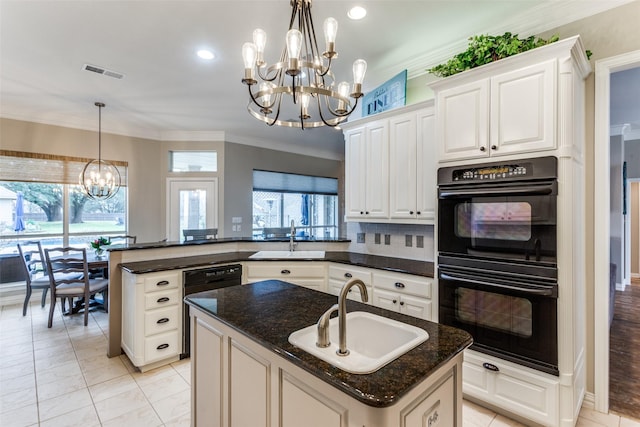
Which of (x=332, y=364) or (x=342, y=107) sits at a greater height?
(x=342, y=107)

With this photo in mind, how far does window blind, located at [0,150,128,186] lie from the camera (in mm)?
4520

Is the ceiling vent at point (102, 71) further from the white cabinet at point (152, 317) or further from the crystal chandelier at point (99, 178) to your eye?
the white cabinet at point (152, 317)

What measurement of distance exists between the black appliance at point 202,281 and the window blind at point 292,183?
11.8 feet

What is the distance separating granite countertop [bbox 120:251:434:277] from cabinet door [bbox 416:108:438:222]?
1.59 ft

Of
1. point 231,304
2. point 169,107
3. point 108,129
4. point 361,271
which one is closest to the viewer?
point 231,304

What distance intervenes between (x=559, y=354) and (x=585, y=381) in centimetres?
70

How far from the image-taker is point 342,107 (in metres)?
2.28

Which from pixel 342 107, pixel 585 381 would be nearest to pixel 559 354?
pixel 585 381

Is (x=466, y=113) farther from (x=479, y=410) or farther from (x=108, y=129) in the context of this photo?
(x=108, y=129)

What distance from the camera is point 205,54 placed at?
3.07 meters

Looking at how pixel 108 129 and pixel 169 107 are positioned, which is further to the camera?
pixel 108 129

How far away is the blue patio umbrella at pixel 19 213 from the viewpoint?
4680 millimetres

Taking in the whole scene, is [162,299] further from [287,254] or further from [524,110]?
[524,110]

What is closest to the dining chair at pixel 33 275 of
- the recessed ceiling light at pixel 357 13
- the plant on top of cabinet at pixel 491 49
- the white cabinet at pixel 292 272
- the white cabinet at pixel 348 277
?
the white cabinet at pixel 292 272
